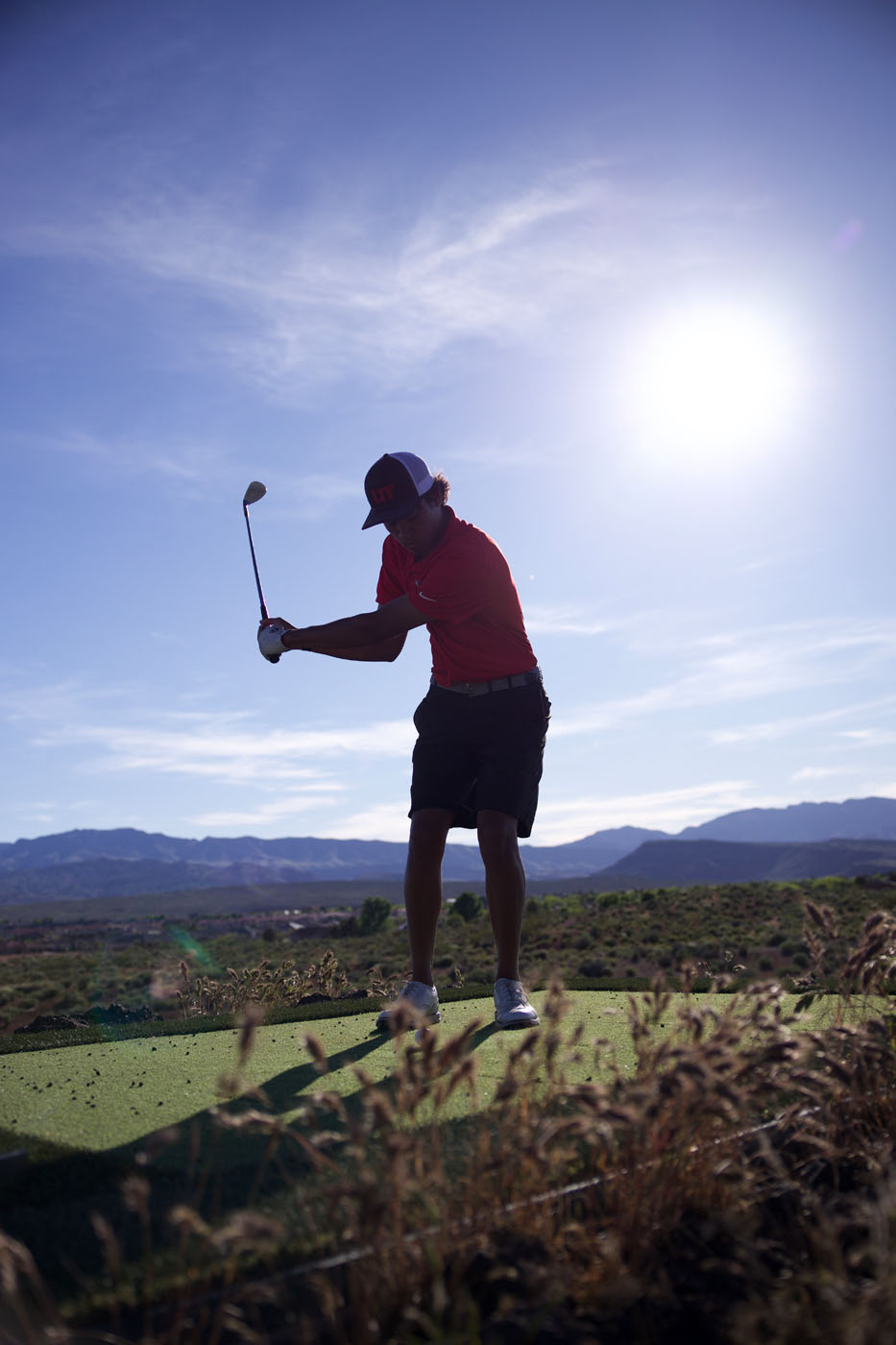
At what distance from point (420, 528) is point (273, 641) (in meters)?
0.92

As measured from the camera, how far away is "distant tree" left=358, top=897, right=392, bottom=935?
51.6 meters

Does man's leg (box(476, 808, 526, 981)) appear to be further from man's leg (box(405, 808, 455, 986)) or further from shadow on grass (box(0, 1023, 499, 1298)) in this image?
shadow on grass (box(0, 1023, 499, 1298))

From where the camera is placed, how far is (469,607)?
4.76 metres

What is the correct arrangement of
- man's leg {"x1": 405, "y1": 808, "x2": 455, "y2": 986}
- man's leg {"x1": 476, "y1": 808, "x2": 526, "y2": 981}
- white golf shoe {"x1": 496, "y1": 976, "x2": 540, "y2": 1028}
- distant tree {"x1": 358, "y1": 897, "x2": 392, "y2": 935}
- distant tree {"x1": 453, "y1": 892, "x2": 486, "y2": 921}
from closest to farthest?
white golf shoe {"x1": 496, "y1": 976, "x2": 540, "y2": 1028}
man's leg {"x1": 476, "y1": 808, "x2": 526, "y2": 981}
man's leg {"x1": 405, "y1": 808, "x2": 455, "y2": 986}
distant tree {"x1": 453, "y1": 892, "x2": 486, "y2": 921}
distant tree {"x1": 358, "y1": 897, "x2": 392, "y2": 935}

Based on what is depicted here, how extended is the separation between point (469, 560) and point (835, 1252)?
373cm

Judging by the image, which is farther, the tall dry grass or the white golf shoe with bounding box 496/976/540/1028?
the white golf shoe with bounding box 496/976/540/1028

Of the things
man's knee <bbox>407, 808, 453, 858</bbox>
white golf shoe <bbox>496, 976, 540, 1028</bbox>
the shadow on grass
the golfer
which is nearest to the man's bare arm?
the golfer

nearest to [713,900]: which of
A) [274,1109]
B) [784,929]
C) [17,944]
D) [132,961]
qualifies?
[784,929]

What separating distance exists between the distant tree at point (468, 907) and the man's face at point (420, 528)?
4734 centimetres

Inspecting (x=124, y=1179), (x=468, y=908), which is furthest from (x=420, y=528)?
(x=468, y=908)

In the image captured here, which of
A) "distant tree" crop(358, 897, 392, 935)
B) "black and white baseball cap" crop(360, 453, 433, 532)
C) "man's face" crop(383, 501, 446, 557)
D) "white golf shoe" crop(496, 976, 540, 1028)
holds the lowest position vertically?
"distant tree" crop(358, 897, 392, 935)

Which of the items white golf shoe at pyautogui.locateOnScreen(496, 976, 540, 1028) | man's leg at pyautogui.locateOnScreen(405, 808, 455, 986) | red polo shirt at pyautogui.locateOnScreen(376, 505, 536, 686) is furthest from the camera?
red polo shirt at pyautogui.locateOnScreen(376, 505, 536, 686)

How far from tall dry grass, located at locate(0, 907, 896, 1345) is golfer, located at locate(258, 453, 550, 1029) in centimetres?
234

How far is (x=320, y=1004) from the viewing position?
5.69 metres
